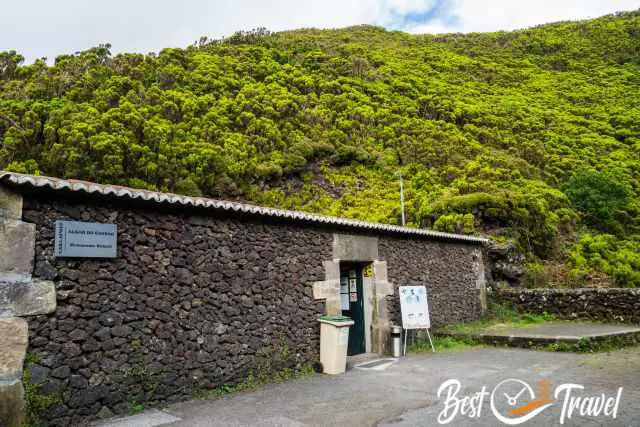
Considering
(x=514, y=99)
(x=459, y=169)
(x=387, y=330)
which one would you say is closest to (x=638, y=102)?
(x=514, y=99)

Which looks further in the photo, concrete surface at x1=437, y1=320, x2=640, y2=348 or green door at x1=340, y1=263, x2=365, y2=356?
green door at x1=340, y1=263, x2=365, y2=356

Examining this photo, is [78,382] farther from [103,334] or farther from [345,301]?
[345,301]

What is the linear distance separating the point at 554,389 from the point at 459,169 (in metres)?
14.3

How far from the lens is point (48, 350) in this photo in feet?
14.6

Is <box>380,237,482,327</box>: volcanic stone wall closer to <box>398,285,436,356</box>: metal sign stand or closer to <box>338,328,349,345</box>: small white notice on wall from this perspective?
<box>398,285,436,356</box>: metal sign stand

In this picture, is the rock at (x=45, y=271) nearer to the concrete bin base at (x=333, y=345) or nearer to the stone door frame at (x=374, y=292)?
the concrete bin base at (x=333, y=345)

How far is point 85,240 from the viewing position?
480cm

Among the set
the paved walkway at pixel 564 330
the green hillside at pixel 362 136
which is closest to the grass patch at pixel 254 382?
the paved walkway at pixel 564 330

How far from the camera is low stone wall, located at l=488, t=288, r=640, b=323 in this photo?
413 inches

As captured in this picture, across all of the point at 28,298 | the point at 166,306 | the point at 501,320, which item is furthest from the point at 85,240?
the point at 501,320

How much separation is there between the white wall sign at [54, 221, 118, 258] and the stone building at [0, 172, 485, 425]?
0.06 metres

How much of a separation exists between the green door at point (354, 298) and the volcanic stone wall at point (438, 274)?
2.01ft

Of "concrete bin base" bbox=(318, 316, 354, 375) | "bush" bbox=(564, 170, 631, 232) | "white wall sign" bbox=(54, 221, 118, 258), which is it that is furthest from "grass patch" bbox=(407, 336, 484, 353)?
"bush" bbox=(564, 170, 631, 232)

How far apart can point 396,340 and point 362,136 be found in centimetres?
1521
